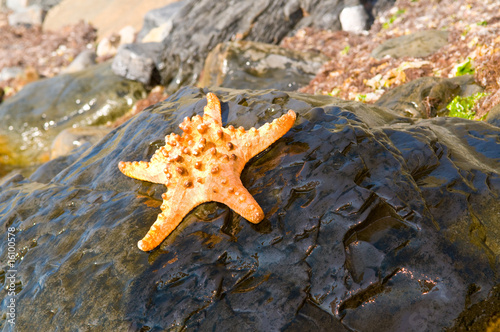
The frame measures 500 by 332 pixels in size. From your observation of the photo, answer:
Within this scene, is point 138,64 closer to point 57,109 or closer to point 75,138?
point 57,109

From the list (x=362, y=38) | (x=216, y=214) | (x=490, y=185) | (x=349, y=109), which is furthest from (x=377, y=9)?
(x=216, y=214)

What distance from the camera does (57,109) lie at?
14383 millimetres

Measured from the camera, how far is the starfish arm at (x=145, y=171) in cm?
355

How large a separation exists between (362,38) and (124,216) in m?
10.7

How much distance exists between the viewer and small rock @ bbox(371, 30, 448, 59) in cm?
883

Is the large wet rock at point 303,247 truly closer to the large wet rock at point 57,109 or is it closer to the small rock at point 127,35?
the large wet rock at point 57,109

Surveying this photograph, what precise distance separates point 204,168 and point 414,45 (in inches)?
316

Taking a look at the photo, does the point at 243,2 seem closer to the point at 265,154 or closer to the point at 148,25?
the point at 148,25

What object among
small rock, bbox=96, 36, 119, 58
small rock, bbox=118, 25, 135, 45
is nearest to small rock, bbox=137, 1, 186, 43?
small rock, bbox=118, 25, 135, 45

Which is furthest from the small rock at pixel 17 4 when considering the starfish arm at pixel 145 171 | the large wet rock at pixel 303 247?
the starfish arm at pixel 145 171

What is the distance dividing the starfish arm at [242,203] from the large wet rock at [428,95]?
3.95 m

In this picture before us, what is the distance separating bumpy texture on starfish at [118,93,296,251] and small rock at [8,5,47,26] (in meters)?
27.2

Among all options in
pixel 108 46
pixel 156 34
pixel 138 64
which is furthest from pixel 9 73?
pixel 138 64

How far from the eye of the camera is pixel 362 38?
11867 mm
